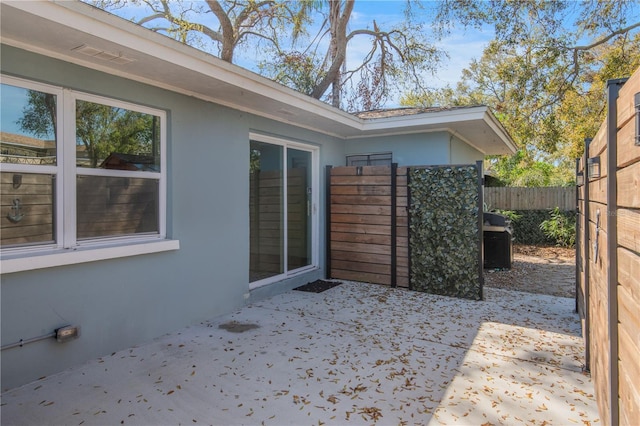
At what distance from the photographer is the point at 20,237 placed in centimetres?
297

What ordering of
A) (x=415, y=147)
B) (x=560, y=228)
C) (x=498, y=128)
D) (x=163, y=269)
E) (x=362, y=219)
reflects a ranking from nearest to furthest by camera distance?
(x=163, y=269), (x=362, y=219), (x=415, y=147), (x=498, y=128), (x=560, y=228)

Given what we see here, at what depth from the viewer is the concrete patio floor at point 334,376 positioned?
8.32ft

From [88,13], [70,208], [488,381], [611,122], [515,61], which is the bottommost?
[488,381]

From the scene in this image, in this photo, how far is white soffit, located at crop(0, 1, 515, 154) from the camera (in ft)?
8.32

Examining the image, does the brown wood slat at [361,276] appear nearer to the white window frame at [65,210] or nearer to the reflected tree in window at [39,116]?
the white window frame at [65,210]

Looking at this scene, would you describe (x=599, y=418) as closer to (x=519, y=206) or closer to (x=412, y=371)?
(x=412, y=371)

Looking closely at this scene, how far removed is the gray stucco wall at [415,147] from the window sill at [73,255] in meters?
4.24

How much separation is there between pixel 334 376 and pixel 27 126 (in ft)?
10.2

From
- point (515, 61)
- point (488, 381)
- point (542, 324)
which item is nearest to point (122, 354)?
point (488, 381)

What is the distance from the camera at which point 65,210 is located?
10.5 feet

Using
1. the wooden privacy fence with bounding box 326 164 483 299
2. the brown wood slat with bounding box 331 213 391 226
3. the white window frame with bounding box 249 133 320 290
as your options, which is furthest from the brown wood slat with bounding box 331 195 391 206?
the white window frame with bounding box 249 133 320 290

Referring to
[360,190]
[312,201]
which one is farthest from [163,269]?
[360,190]

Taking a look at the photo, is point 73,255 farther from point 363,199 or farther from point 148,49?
point 363,199

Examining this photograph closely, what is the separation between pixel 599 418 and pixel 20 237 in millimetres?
4302
